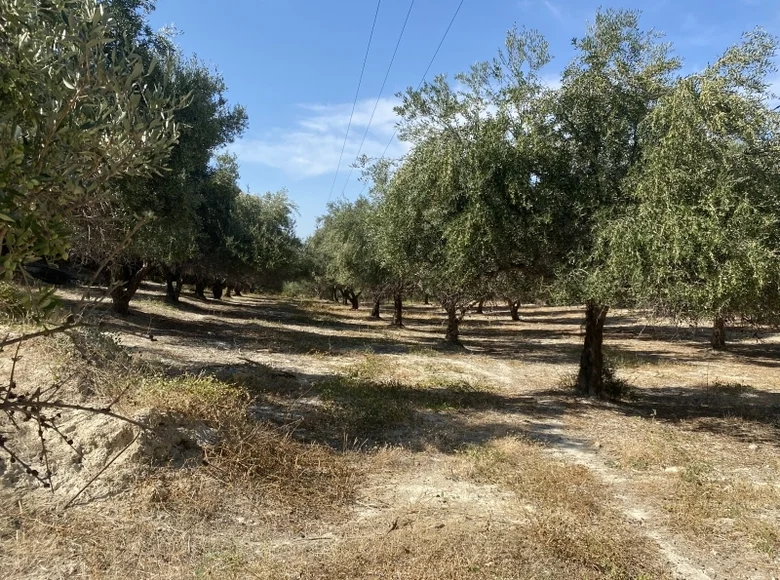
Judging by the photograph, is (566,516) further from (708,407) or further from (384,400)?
(708,407)

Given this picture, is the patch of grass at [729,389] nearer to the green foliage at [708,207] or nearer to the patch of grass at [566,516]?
the green foliage at [708,207]

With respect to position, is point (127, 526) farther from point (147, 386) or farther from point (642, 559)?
point (642, 559)

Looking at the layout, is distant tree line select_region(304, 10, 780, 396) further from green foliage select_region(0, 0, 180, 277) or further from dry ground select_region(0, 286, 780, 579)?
green foliage select_region(0, 0, 180, 277)

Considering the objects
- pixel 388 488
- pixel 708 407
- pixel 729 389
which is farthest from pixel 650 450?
pixel 729 389

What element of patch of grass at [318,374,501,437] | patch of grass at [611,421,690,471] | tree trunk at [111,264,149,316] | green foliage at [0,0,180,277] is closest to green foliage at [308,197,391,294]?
tree trunk at [111,264,149,316]

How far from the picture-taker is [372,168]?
82.2 feet

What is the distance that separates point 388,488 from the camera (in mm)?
7391

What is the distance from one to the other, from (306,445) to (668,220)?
23.8 ft

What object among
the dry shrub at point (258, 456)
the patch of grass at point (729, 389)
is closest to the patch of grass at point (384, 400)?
the dry shrub at point (258, 456)

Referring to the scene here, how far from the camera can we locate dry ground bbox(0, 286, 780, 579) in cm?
535

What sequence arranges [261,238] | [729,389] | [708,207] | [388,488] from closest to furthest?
[388,488]
[708,207]
[729,389]
[261,238]

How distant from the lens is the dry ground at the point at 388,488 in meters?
5.35

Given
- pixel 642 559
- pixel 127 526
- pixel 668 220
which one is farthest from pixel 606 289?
pixel 127 526

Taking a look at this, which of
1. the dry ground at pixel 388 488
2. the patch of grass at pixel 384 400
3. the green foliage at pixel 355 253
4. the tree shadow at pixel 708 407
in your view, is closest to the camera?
the dry ground at pixel 388 488
